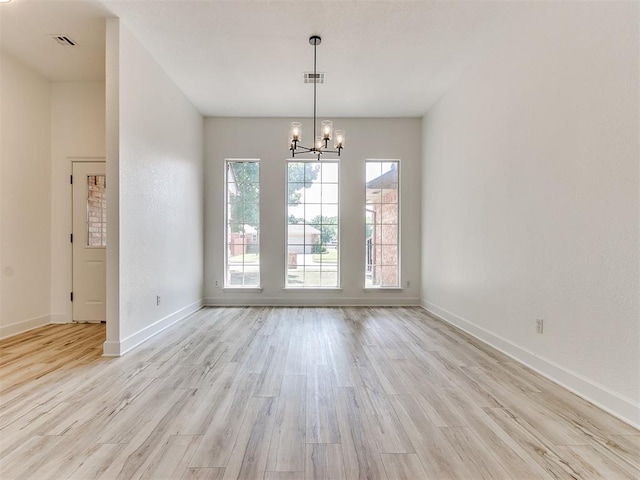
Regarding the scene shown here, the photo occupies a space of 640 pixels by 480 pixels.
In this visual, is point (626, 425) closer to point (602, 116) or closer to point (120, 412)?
point (602, 116)

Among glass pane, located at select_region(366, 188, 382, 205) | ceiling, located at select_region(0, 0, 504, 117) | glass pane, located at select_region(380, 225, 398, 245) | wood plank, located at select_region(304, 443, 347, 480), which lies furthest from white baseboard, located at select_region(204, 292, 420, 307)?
wood plank, located at select_region(304, 443, 347, 480)

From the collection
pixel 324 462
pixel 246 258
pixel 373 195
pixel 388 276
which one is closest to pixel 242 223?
pixel 246 258

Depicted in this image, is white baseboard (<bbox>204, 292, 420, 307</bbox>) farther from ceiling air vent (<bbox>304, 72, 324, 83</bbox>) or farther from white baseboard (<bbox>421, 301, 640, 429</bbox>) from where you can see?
ceiling air vent (<bbox>304, 72, 324, 83</bbox>)

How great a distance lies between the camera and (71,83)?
4316mm

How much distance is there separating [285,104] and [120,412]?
14.9 ft

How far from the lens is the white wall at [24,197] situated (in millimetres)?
3707

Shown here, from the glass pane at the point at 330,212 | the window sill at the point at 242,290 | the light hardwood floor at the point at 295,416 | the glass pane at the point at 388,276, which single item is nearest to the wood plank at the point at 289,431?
the light hardwood floor at the point at 295,416

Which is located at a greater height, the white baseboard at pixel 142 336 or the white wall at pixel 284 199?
the white wall at pixel 284 199

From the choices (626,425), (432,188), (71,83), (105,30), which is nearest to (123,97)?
(105,30)

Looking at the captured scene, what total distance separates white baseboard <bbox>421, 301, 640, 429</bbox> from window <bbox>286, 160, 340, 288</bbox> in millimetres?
2714

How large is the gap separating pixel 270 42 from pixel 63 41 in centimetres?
231

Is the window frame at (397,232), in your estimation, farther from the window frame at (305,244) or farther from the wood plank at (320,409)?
the wood plank at (320,409)

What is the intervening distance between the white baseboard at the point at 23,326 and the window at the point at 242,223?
8.26 ft

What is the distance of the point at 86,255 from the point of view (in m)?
4.33
